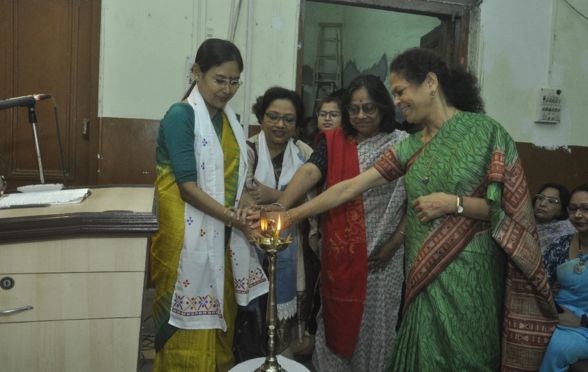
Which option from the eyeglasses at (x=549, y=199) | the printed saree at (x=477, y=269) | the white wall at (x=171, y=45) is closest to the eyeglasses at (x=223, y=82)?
the printed saree at (x=477, y=269)

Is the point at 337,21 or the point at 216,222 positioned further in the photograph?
the point at 337,21

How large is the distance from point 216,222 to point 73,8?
2.36 meters

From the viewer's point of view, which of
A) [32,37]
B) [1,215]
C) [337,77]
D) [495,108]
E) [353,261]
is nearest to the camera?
[1,215]

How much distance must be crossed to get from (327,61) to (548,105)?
351 cm

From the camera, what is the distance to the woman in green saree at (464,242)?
171cm

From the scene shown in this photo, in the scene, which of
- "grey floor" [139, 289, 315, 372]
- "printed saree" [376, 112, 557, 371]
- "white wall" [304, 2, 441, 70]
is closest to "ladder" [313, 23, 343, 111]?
"white wall" [304, 2, 441, 70]

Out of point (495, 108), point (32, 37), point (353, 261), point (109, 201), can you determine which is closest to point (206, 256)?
point (109, 201)

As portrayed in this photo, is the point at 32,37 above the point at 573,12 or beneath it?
beneath

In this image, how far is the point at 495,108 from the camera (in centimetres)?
438

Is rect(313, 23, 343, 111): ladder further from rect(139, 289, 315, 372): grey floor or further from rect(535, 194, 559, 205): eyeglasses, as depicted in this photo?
rect(139, 289, 315, 372): grey floor

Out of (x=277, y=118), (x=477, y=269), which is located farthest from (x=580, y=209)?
(x=277, y=118)

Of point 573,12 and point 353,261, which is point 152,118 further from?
point 573,12

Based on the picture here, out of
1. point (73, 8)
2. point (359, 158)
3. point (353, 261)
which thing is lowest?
point (353, 261)

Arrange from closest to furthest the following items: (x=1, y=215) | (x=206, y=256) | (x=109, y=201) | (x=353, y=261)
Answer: (x=1, y=215), (x=109, y=201), (x=206, y=256), (x=353, y=261)
